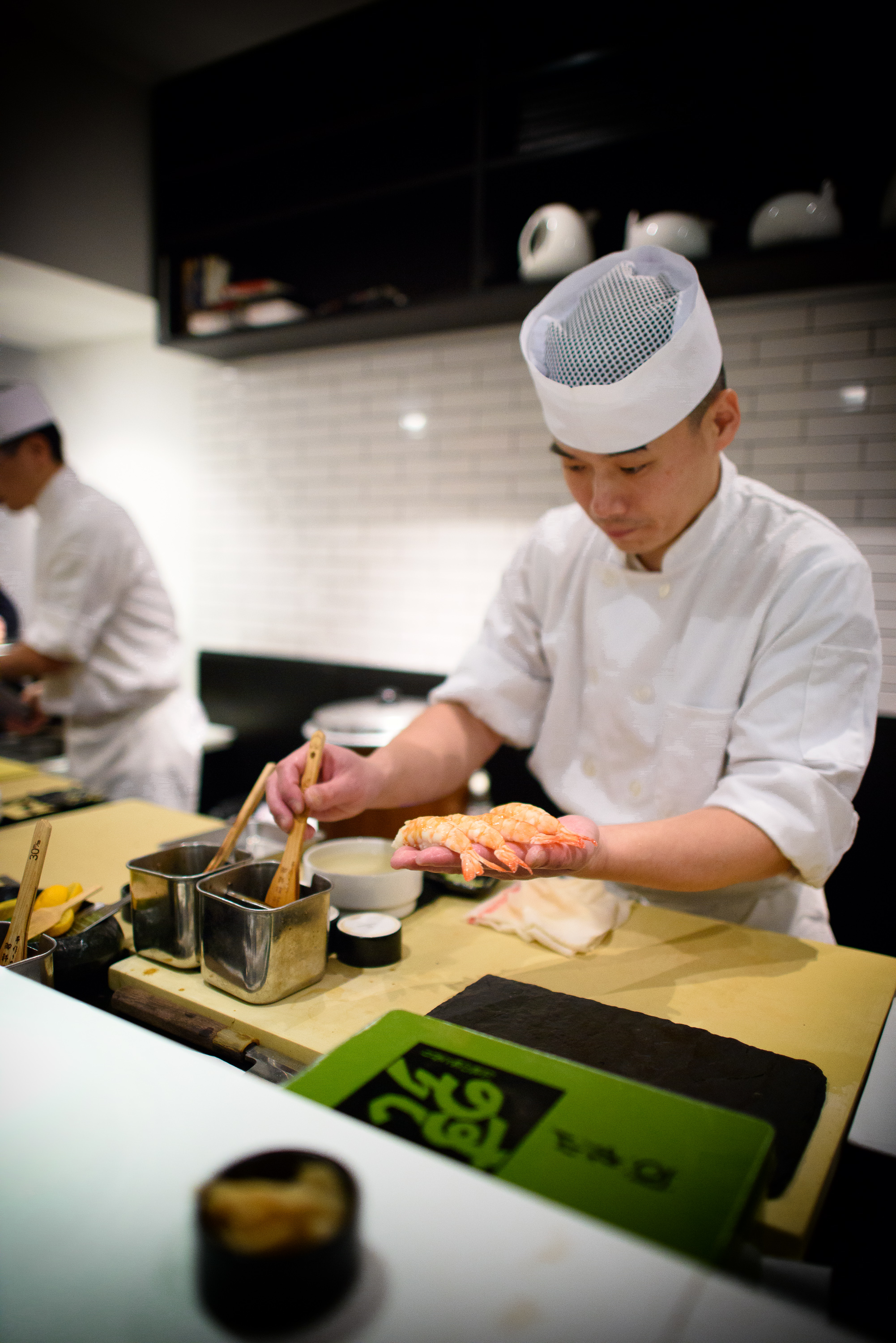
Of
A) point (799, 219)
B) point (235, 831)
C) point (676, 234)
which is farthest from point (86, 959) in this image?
point (799, 219)

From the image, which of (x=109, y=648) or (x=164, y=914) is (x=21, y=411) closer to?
(x=109, y=648)

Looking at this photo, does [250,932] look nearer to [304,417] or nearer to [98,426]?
[304,417]

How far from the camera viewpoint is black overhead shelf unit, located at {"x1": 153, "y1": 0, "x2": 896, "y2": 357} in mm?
2396

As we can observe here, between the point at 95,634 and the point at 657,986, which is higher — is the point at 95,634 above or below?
above

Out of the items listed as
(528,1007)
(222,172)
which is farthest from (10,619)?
(528,1007)

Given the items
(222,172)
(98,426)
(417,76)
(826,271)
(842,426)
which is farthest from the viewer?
(98,426)

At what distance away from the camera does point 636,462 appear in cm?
135

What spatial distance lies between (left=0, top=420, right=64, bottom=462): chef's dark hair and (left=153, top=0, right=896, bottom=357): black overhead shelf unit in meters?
0.89

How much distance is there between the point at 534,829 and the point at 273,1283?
0.64 m

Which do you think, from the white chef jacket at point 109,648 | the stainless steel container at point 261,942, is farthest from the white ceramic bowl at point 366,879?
the white chef jacket at point 109,648

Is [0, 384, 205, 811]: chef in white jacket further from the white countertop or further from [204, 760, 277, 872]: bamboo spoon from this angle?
the white countertop

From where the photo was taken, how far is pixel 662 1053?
3.06ft

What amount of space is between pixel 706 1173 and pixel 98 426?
437 centimetres

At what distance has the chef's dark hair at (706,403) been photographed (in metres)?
1.36
